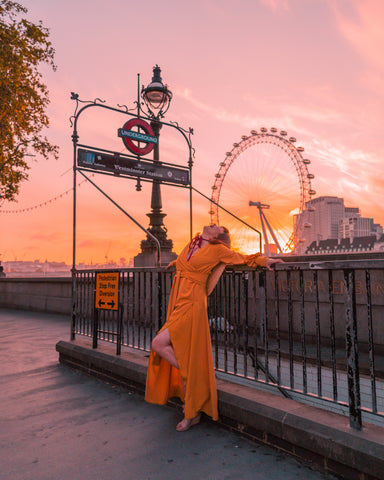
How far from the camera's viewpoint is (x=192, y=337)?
334 cm

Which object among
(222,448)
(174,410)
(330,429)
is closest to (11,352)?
(174,410)

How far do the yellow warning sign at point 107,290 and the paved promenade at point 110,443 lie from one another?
1093mm

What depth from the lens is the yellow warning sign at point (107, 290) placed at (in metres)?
5.29

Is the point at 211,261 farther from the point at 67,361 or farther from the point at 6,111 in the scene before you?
the point at 6,111

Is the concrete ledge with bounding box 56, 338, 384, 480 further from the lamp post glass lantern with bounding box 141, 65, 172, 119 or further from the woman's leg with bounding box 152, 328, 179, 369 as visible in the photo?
the lamp post glass lantern with bounding box 141, 65, 172, 119

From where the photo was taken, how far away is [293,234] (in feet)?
94.4

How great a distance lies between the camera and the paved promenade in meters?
2.58

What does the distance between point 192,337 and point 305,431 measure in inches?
44.8

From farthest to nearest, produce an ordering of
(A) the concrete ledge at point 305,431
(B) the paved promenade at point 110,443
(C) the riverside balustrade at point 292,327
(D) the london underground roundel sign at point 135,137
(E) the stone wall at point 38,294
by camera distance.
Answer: (E) the stone wall at point 38,294 → (D) the london underground roundel sign at point 135,137 → (C) the riverside balustrade at point 292,327 → (B) the paved promenade at point 110,443 → (A) the concrete ledge at point 305,431

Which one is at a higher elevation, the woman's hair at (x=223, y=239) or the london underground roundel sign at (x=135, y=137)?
the london underground roundel sign at (x=135, y=137)

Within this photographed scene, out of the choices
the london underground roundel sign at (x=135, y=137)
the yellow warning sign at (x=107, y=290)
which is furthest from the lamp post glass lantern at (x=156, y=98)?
the yellow warning sign at (x=107, y=290)

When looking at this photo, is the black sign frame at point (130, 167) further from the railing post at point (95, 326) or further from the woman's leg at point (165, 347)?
the woman's leg at point (165, 347)

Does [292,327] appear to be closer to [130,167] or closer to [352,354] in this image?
[352,354]

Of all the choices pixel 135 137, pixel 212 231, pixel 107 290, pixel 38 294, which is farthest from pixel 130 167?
pixel 38 294
